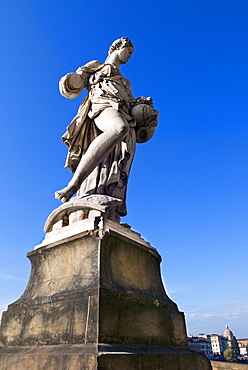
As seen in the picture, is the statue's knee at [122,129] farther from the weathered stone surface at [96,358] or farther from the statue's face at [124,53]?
the weathered stone surface at [96,358]

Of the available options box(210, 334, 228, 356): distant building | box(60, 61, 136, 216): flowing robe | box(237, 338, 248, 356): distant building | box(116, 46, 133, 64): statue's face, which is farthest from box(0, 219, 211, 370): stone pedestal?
box(237, 338, 248, 356): distant building

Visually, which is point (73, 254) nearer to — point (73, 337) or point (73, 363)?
point (73, 337)

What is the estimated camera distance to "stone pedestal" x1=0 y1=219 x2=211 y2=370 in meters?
2.35

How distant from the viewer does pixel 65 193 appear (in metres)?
3.83

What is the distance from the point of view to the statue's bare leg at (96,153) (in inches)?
153

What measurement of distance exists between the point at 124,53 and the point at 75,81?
1.23 m

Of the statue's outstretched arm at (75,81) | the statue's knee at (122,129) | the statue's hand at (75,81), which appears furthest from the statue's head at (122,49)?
the statue's knee at (122,129)

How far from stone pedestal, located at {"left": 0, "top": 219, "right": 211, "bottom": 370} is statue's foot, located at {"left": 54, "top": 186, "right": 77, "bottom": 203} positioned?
18.8 inches

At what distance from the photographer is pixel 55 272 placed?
3.23 m

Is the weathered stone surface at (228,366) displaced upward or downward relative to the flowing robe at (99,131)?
downward

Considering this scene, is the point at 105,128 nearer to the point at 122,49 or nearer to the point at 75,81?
the point at 75,81

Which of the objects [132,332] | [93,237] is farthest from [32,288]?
[132,332]

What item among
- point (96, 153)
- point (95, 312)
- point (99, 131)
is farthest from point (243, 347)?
point (95, 312)

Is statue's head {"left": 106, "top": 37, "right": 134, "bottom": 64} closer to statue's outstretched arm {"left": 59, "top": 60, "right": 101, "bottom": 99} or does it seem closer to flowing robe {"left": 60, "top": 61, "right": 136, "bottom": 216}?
flowing robe {"left": 60, "top": 61, "right": 136, "bottom": 216}
